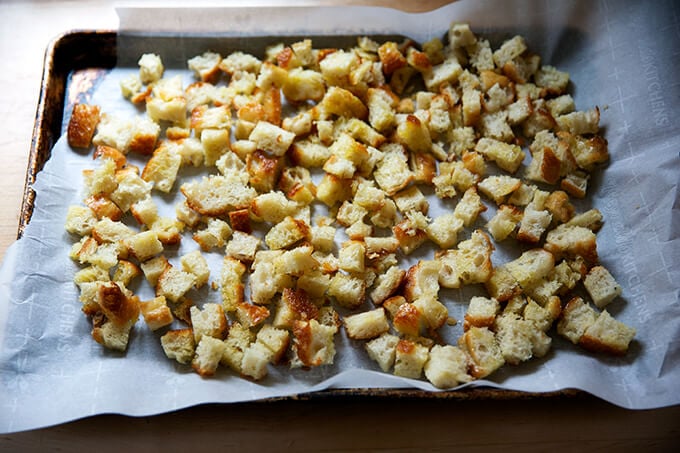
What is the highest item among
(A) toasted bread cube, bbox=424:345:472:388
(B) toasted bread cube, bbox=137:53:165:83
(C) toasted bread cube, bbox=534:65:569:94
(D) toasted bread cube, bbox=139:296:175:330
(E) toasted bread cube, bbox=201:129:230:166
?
(C) toasted bread cube, bbox=534:65:569:94

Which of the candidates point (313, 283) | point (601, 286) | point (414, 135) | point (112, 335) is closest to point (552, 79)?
point (414, 135)

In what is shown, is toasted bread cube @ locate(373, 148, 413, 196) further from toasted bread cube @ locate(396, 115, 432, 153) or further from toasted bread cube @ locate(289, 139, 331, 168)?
toasted bread cube @ locate(289, 139, 331, 168)

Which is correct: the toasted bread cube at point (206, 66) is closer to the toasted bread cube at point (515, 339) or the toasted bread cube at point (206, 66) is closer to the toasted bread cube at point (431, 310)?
the toasted bread cube at point (431, 310)

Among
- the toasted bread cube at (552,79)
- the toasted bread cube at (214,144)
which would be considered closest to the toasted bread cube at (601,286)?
the toasted bread cube at (552,79)

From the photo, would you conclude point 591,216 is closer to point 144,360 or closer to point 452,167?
point 452,167

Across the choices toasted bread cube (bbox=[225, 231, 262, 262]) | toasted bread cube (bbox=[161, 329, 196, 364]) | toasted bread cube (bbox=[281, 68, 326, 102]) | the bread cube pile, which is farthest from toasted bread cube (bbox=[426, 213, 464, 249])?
toasted bread cube (bbox=[161, 329, 196, 364])

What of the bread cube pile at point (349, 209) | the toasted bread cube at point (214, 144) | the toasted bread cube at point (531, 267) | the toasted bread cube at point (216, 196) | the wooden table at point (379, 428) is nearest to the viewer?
the wooden table at point (379, 428)

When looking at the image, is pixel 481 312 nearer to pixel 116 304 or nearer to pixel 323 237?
pixel 323 237

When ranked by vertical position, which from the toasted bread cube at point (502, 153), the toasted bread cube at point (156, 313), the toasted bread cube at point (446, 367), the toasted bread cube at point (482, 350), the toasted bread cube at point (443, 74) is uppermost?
the toasted bread cube at point (443, 74)
